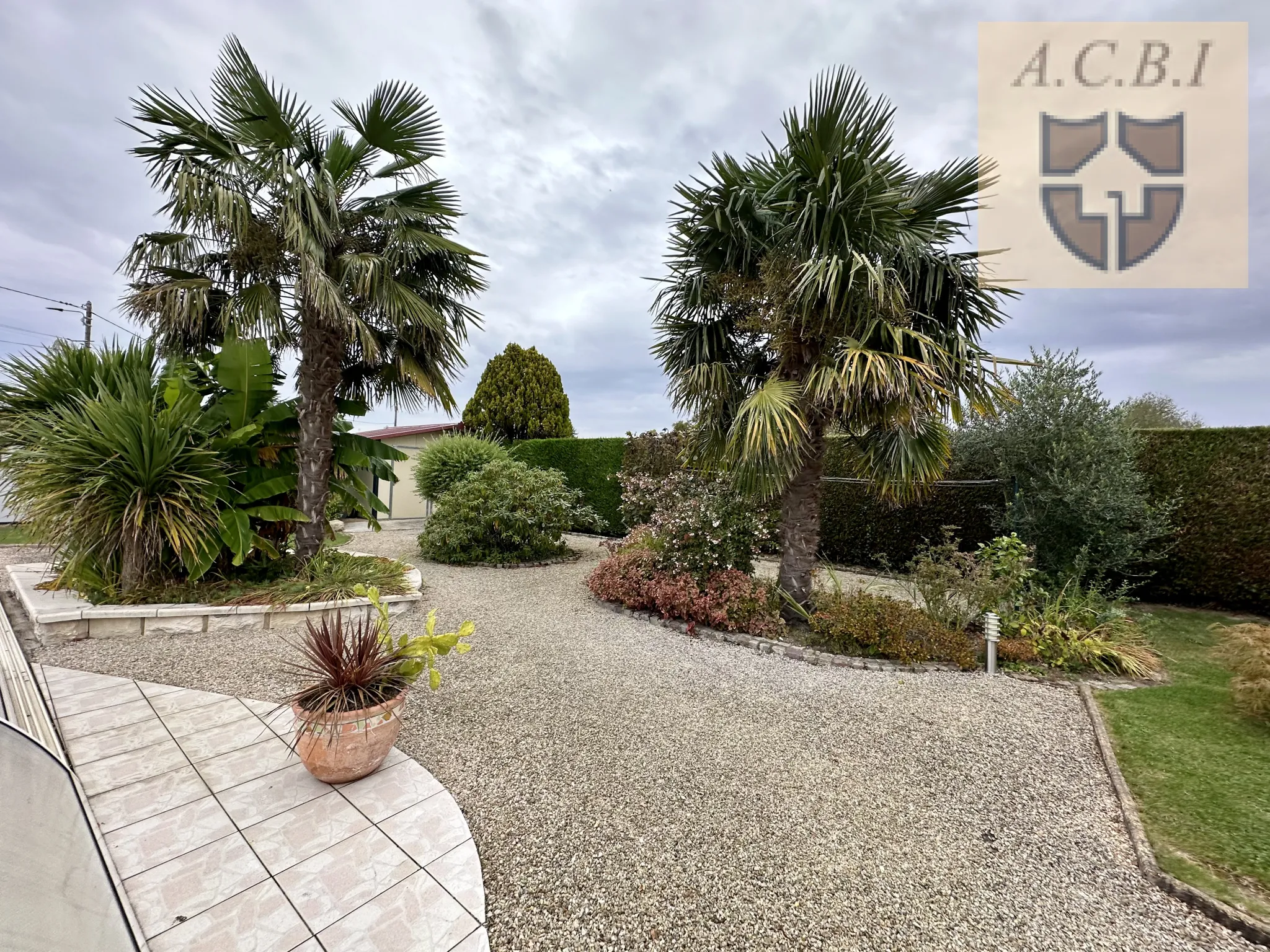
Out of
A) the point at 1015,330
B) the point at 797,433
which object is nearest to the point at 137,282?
the point at 797,433

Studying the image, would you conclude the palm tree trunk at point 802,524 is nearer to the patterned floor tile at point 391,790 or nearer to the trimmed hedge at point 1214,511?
the patterned floor tile at point 391,790

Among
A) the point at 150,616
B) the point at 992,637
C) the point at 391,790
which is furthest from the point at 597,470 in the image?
the point at 391,790

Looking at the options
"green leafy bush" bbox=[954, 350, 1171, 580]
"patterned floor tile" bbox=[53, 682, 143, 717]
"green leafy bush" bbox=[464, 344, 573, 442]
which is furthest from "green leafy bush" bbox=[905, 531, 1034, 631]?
"green leafy bush" bbox=[464, 344, 573, 442]

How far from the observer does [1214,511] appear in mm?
6230

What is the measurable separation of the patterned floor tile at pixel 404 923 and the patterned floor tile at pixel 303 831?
485 millimetres

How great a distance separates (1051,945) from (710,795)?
4.73 ft

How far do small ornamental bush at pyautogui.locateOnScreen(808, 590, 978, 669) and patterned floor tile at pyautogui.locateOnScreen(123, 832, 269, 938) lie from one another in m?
4.79

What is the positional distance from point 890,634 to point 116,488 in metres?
7.99

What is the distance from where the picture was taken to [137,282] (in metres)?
5.61

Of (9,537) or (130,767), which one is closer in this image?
(130,767)

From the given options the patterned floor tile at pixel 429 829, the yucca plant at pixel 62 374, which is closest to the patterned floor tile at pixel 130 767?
the patterned floor tile at pixel 429 829

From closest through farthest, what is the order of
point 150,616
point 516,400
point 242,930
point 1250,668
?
point 242,930 → point 1250,668 → point 150,616 → point 516,400

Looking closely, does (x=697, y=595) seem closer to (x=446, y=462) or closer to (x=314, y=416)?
(x=314, y=416)

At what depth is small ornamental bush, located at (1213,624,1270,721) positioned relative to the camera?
3.50 meters
